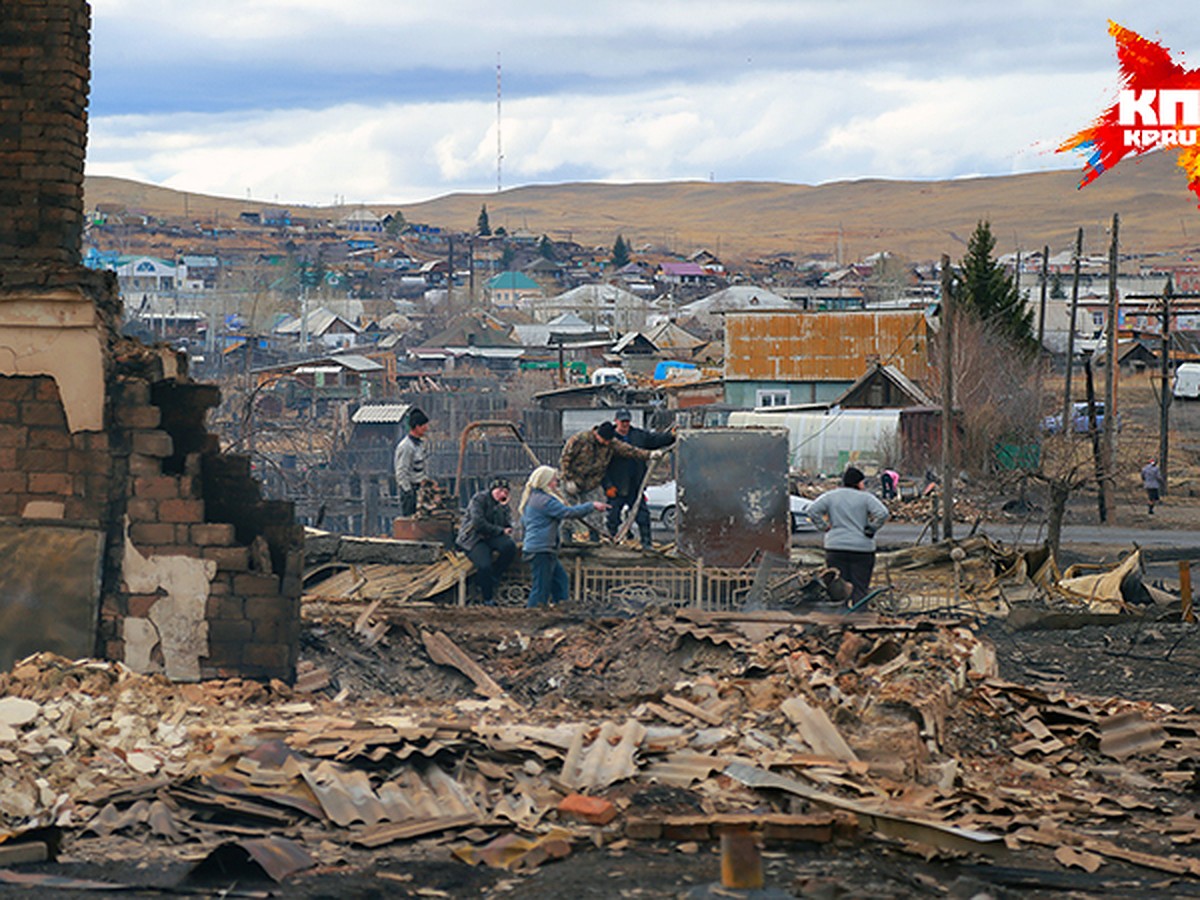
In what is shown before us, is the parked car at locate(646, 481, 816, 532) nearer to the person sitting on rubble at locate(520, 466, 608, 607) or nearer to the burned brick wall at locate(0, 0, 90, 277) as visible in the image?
the person sitting on rubble at locate(520, 466, 608, 607)

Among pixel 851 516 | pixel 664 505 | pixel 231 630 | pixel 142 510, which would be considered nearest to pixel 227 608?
pixel 231 630

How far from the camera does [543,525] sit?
13.9 meters

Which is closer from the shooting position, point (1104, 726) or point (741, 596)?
point (1104, 726)

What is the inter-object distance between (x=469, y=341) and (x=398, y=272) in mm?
71668

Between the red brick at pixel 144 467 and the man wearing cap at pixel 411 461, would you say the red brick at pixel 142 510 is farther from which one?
the man wearing cap at pixel 411 461

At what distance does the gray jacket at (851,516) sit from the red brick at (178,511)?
5.63m

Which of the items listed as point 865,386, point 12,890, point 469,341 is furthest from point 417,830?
point 469,341

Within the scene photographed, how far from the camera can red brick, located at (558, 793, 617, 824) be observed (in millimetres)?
7637

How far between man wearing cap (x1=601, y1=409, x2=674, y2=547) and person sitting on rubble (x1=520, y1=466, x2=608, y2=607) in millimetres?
2463

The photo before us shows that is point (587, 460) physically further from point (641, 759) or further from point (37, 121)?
point (641, 759)

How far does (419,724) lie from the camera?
351 inches

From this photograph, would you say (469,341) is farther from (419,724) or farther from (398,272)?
(419,724)

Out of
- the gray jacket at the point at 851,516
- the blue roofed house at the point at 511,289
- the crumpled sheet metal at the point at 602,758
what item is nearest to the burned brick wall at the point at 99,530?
the crumpled sheet metal at the point at 602,758

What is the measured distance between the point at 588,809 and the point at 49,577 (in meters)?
4.95
